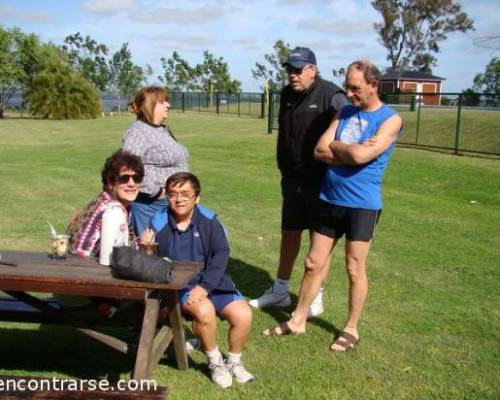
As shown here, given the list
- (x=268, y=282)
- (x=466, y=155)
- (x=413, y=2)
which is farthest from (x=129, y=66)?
(x=268, y=282)

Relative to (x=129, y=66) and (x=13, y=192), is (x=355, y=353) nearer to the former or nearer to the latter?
(x=13, y=192)

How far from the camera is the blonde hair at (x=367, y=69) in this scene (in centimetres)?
391

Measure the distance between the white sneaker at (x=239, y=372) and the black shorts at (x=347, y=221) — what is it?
1.07 m

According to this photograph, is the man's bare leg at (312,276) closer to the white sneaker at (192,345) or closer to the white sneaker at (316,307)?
the white sneaker at (316,307)

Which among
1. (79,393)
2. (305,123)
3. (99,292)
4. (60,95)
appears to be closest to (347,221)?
(305,123)

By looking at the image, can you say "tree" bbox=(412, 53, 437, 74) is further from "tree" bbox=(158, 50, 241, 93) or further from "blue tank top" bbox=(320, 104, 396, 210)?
"blue tank top" bbox=(320, 104, 396, 210)

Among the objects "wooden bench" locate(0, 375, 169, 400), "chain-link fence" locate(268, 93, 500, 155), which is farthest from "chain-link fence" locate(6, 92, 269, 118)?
"wooden bench" locate(0, 375, 169, 400)

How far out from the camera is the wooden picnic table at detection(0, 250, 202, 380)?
3123mm

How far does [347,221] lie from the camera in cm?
416

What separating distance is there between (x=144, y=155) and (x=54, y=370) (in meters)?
1.50

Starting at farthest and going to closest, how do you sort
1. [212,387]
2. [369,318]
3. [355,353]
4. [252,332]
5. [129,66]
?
1. [129,66]
2. [369,318]
3. [252,332]
4. [355,353]
5. [212,387]

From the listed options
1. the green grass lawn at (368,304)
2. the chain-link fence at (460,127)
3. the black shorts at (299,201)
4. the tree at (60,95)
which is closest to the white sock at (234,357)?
the green grass lawn at (368,304)

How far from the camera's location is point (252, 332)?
15.0 feet

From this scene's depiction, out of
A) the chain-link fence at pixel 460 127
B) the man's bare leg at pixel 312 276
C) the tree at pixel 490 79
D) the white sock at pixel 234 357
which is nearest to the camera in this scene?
the white sock at pixel 234 357
